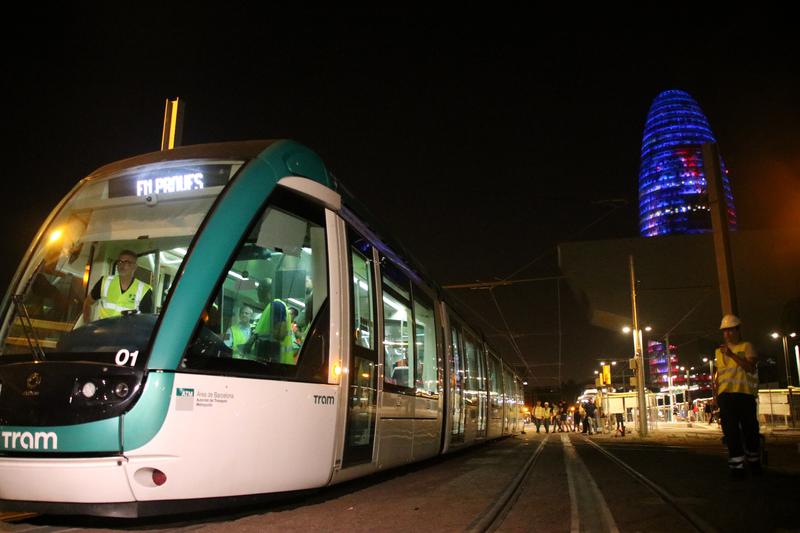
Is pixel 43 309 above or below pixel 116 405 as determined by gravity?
above

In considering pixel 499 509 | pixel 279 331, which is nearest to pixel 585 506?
pixel 499 509

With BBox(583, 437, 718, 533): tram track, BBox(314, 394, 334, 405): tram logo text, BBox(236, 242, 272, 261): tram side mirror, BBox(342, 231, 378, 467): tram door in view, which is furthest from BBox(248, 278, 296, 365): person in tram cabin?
BBox(583, 437, 718, 533): tram track

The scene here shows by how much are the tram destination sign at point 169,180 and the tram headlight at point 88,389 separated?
172 centimetres

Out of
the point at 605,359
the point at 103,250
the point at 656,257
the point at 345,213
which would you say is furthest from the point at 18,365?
the point at 605,359

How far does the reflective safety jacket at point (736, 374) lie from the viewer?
7328 mm

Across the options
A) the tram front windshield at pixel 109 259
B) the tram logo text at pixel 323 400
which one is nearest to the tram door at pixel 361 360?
the tram logo text at pixel 323 400

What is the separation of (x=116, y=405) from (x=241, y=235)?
4.75ft

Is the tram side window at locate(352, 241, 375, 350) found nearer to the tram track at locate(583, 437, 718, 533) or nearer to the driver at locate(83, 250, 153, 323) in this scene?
the driver at locate(83, 250, 153, 323)

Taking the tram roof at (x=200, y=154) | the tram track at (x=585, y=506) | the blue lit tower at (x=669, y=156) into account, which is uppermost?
the blue lit tower at (x=669, y=156)

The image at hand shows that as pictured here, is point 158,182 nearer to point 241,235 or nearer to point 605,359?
point 241,235

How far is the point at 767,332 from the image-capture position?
147 feet

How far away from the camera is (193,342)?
4.23 metres

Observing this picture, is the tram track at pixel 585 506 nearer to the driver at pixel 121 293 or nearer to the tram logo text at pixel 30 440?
the tram logo text at pixel 30 440

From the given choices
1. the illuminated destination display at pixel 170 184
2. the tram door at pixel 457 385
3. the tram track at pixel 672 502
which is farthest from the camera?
the tram door at pixel 457 385
